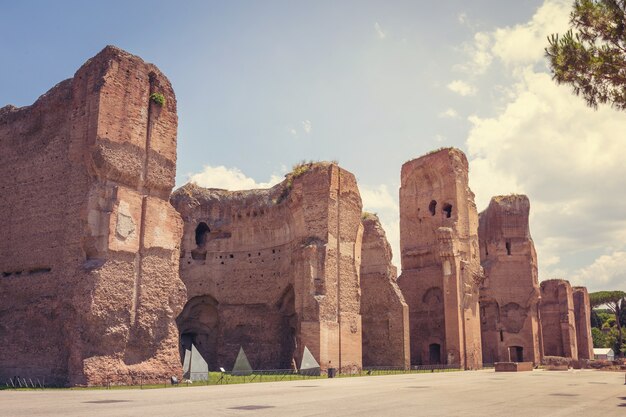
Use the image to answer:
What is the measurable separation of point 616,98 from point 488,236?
3386 cm

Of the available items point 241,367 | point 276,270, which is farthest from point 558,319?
point 241,367

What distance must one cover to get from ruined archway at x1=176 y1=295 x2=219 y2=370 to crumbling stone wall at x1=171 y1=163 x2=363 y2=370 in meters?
0.05

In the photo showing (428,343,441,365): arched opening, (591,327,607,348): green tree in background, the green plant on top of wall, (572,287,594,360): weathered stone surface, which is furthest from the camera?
(591,327,607,348): green tree in background

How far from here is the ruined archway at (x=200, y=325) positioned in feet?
101

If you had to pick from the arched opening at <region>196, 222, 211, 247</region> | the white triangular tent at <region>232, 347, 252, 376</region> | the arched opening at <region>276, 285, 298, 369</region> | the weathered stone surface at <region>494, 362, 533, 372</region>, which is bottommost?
the weathered stone surface at <region>494, 362, 533, 372</region>

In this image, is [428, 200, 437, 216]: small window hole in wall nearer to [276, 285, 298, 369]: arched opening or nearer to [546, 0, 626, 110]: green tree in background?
[276, 285, 298, 369]: arched opening

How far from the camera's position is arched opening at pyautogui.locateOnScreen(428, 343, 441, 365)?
34.0 meters

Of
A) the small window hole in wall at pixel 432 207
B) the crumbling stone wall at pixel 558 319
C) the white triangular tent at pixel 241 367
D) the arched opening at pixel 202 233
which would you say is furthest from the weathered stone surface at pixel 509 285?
the white triangular tent at pixel 241 367

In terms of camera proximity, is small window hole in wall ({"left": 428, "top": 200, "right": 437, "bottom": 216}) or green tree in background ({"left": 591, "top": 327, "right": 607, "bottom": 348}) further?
green tree in background ({"left": 591, "top": 327, "right": 607, "bottom": 348})

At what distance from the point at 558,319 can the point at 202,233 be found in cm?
3156

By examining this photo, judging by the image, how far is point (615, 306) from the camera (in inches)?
2325

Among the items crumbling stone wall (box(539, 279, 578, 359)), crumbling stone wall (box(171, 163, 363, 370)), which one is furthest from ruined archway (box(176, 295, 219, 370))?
crumbling stone wall (box(539, 279, 578, 359))

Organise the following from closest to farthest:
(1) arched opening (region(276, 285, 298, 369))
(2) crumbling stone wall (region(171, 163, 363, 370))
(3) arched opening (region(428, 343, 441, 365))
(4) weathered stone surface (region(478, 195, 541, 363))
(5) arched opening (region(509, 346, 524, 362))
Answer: (2) crumbling stone wall (region(171, 163, 363, 370)) < (1) arched opening (region(276, 285, 298, 369)) < (3) arched opening (region(428, 343, 441, 365)) < (4) weathered stone surface (region(478, 195, 541, 363)) < (5) arched opening (region(509, 346, 524, 362))

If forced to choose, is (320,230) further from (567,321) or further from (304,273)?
(567,321)
